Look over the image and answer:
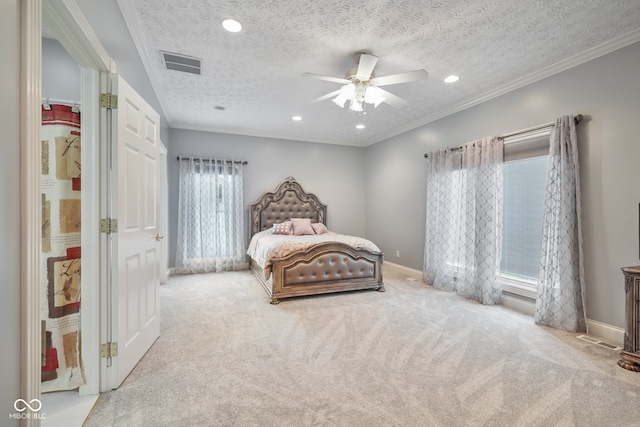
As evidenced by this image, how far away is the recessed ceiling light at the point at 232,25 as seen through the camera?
89.9 inches

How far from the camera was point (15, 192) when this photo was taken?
3.00 ft

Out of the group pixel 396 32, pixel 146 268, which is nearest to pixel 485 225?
pixel 396 32

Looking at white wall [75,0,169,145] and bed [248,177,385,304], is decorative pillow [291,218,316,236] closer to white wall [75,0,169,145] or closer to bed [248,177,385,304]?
bed [248,177,385,304]

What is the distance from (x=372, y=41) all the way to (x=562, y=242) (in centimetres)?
274

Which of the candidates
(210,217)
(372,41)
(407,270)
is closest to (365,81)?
(372,41)

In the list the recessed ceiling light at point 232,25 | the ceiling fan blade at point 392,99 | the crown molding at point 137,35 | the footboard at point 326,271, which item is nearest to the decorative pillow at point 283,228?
the footboard at point 326,271

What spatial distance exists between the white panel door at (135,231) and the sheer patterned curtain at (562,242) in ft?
12.5

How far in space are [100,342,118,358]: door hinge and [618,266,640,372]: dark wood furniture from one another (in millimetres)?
3703

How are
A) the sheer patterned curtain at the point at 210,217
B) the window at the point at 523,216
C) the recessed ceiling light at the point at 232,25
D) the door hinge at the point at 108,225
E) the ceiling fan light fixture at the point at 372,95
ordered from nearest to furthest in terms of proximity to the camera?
the door hinge at the point at 108,225
the recessed ceiling light at the point at 232,25
the ceiling fan light fixture at the point at 372,95
the window at the point at 523,216
the sheer patterned curtain at the point at 210,217

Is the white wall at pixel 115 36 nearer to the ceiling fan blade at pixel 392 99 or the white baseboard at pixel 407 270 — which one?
the ceiling fan blade at pixel 392 99

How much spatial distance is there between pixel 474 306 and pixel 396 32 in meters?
3.20

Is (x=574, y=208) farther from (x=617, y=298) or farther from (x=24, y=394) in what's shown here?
(x=24, y=394)

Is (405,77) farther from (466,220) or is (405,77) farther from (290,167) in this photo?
(290,167)

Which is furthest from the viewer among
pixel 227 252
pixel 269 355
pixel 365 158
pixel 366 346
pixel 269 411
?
pixel 365 158
